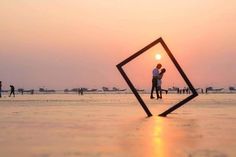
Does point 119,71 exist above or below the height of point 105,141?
above

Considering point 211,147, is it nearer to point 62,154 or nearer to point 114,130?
point 62,154

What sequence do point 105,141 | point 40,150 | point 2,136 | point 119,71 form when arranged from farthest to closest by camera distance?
point 119,71 → point 2,136 → point 105,141 → point 40,150

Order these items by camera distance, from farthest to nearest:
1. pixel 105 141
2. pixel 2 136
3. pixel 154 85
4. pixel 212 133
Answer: pixel 154 85
pixel 212 133
pixel 2 136
pixel 105 141

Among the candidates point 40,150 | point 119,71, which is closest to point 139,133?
point 40,150

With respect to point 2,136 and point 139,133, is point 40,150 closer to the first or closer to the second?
point 2,136

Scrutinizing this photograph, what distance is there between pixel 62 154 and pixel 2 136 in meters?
2.53

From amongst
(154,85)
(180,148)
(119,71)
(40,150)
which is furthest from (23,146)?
(154,85)

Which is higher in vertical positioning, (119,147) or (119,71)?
(119,71)

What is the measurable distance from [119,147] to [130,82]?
25.4 feet

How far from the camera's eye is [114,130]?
31.1 ft

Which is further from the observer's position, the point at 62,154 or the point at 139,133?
the point at 139,133

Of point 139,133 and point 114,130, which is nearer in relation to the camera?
point 139,133

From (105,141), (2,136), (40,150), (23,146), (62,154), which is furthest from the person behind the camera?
(2,136)

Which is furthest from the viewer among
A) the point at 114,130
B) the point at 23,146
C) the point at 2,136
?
the point at 114,130
